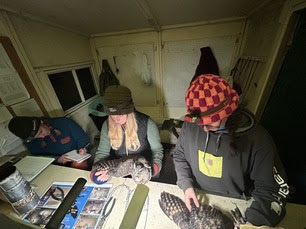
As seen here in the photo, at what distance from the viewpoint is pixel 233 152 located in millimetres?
707

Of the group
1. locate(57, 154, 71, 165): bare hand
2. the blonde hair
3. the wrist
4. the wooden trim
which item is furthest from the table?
→ the wooden trim

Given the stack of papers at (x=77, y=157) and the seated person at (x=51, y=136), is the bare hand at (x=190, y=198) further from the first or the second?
the seated person at (x=51, y=136)

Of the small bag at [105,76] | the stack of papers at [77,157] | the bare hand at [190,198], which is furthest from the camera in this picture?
the small bag at [105,76]

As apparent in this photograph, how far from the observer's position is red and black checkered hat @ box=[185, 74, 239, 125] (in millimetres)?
644

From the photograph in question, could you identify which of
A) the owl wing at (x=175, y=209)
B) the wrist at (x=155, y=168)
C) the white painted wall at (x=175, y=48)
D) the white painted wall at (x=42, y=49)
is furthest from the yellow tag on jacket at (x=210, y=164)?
the white painted wall at (x=42, y=49)

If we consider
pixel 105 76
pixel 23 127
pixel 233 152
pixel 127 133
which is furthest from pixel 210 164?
pixel 105 76

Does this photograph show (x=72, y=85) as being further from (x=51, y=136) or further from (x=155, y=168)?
(x=155, y=168)

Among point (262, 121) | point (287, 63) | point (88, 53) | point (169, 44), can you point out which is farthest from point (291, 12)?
point (88, 53)

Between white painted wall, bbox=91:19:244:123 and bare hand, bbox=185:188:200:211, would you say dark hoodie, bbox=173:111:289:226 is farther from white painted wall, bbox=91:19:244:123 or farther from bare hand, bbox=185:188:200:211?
white painted wall, bbox=91:19:244:123

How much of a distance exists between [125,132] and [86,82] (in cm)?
201

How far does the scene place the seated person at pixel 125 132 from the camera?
1.06 metres

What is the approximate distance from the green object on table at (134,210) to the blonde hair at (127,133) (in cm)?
52

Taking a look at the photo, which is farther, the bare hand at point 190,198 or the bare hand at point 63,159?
the bare hand at point 63,159

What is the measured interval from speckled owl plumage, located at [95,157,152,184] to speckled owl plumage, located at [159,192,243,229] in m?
0.20
